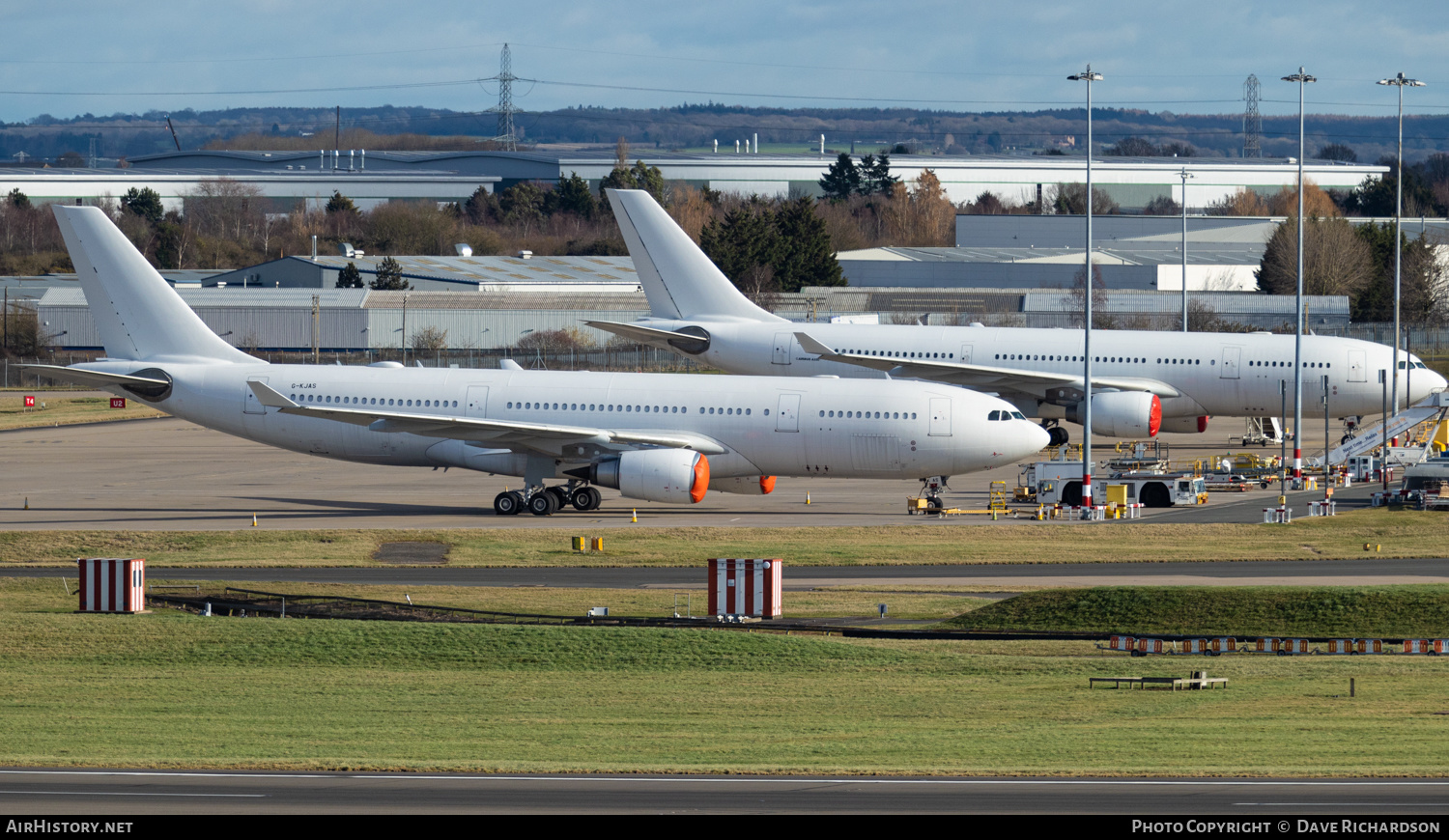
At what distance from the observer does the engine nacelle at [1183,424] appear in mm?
68375

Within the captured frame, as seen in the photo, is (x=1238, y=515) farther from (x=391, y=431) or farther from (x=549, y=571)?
(x=391, y=431)

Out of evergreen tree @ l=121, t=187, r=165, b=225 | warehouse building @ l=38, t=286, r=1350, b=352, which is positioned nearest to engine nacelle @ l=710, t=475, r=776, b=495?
warehouse building @ l=38, t=286, r=1350, b=352

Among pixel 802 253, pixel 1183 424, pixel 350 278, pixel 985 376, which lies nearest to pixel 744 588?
pixel 985 376

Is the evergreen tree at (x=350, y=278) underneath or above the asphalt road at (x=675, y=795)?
above

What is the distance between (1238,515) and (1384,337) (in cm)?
7014

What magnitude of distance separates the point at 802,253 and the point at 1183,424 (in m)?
75.3

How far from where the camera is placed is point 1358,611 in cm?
3362

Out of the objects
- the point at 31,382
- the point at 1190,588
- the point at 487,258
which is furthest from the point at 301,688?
the point at 487,258

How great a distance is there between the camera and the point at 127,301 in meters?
52.5

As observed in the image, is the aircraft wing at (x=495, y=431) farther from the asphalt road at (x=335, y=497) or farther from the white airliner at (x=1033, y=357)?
the white airliner at (x=1033, y=357)

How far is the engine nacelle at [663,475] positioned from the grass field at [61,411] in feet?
143

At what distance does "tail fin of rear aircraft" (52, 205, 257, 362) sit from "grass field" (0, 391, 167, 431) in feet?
102

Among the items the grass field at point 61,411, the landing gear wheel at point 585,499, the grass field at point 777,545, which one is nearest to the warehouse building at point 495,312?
the grass field at point 61,411

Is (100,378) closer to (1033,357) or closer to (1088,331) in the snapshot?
(1088,331)
